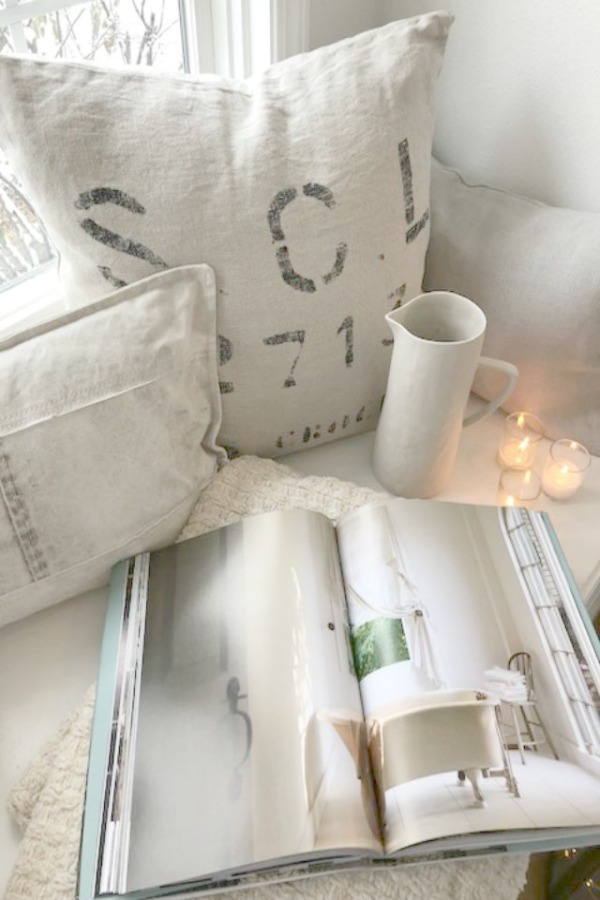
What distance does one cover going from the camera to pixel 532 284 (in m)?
0.75

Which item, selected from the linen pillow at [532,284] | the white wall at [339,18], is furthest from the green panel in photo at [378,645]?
the white wall at [339,18]

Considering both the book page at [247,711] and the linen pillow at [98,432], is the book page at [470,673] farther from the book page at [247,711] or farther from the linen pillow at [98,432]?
the linen pillow at [98,432]

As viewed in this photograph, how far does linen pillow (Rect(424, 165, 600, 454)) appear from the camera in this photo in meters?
0.73

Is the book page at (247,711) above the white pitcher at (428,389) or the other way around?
the other way around

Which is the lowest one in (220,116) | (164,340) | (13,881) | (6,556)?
(13,881)

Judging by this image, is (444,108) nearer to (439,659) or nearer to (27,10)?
(27,10)

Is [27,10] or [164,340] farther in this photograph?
[27,10]

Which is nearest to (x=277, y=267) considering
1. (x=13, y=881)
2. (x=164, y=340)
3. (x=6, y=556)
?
(x=164, y=340)

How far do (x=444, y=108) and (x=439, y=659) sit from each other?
72cm

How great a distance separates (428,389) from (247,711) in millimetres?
332

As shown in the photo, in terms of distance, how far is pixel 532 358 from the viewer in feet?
2.57

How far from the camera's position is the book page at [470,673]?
1.63 ft

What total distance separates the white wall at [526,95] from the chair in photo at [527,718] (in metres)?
0.55

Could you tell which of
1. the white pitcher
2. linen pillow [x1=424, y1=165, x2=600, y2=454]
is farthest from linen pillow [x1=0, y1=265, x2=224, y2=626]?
linen pillow [x1=424, y1=165, x2=600, y2=454]
